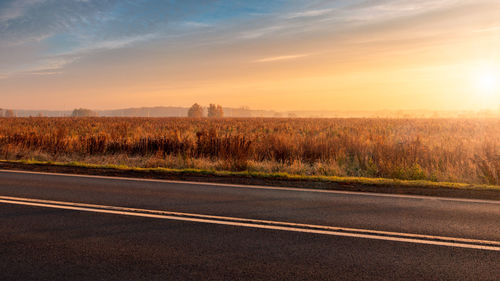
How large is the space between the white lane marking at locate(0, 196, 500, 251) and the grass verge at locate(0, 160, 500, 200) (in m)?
3.64

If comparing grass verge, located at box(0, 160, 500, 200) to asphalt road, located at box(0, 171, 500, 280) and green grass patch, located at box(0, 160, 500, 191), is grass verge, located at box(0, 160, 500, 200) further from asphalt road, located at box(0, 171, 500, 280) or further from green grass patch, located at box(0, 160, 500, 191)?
asphalt road, located at box(0, 171, 500, 280)

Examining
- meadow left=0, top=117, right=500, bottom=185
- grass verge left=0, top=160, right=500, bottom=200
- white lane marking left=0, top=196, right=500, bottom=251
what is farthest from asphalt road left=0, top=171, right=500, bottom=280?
meadow left=0, top=117, right=500, bottom=185

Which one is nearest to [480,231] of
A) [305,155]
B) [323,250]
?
[323,250]

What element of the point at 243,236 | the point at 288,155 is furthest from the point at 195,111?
the point at 243,236

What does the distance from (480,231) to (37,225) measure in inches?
279

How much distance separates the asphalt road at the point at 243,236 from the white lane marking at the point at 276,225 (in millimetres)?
18

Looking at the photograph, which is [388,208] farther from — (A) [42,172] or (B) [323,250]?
(A) [42,172]

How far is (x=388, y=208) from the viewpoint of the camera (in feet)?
23.3

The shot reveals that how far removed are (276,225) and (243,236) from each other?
0.79 metres

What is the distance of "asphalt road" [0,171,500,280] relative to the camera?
413cm

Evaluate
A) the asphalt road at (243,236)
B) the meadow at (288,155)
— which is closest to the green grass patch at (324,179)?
the meadow at (288,155)

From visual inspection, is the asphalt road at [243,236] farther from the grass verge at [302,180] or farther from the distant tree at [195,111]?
the distant tree at [195,111]

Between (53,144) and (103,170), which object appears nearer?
(103,170)

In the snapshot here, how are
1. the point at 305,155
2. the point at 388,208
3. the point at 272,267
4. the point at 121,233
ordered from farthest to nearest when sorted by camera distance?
1. the point at 305,155
2. the point at 388,208
3. the point at 121,233
4. the point at 272,267
